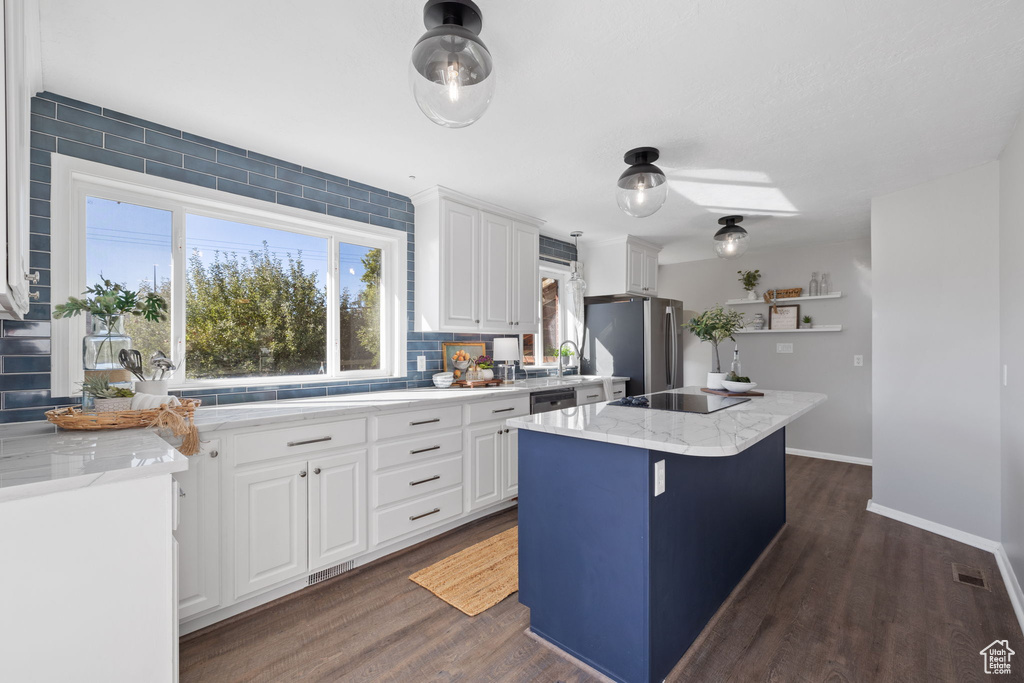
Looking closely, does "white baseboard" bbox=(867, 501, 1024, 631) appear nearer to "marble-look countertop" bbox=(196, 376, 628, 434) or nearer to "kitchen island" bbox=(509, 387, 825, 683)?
"kitchen island" bbox=(509, 387, 825, 683)

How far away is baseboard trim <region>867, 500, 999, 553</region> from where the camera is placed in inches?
109

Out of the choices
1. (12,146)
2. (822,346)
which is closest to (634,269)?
(822,346)

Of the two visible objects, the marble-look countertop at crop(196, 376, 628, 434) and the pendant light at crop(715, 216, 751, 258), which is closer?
the marble-look countertop at crop(196, 376, 628, 434)

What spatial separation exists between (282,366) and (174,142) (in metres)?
1.34

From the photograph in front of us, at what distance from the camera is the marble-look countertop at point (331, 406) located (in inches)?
81.7

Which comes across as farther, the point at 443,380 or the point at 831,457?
the point at 831,457

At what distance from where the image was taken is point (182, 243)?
8.14 ft

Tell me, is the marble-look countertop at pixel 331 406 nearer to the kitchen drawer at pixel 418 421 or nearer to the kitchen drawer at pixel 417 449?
the kitchen drawer at pixel 418 421

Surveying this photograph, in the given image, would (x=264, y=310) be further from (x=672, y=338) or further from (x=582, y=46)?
(x=672, y=338)

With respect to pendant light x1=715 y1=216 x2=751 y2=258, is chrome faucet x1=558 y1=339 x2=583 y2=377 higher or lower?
lower

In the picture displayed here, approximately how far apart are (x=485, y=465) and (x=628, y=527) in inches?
65.3

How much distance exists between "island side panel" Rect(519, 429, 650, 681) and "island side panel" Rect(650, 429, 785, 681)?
6 cm

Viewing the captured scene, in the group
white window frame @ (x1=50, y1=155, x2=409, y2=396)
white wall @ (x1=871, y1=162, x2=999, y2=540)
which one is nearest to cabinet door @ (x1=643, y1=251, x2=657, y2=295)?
white wall @ (x1=871, y1=162, x2=999, y2=540)

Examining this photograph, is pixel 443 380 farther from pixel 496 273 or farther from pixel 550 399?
pixel 496 273
